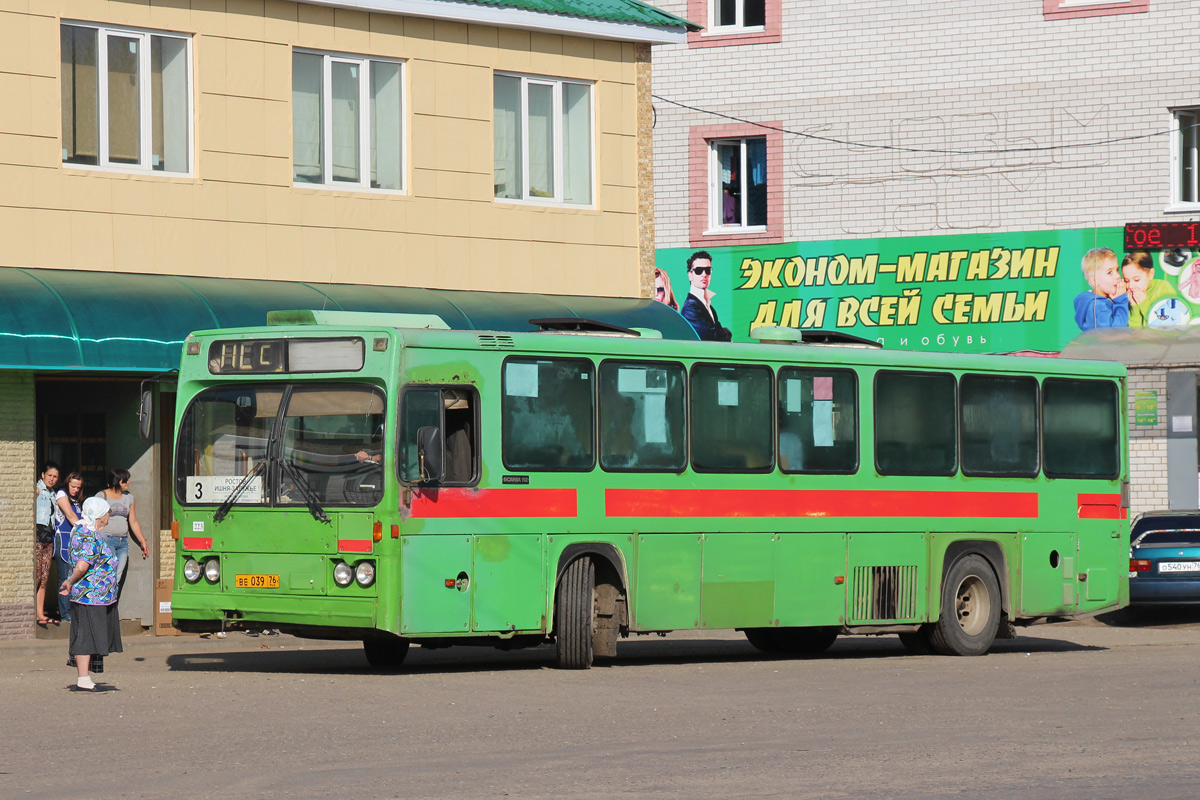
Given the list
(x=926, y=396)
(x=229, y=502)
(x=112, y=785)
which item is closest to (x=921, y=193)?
(x=926, y=396)

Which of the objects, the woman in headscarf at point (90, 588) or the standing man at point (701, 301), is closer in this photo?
the woman in headscarf at point (90, 588)

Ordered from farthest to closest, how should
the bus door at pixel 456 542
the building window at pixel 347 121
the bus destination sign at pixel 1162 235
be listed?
the bus destination sign at pixel 1162 235 < the building window at pixel 347 121 < the bus door at pixel 456 542

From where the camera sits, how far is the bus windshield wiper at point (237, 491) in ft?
53.2

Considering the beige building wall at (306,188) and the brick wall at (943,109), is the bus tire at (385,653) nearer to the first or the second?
the beige building wall at (306,188)

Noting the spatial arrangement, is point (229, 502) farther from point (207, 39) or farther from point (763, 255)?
point (763, 255)

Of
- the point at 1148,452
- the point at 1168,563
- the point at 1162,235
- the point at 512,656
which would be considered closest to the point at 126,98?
the point at 512,656

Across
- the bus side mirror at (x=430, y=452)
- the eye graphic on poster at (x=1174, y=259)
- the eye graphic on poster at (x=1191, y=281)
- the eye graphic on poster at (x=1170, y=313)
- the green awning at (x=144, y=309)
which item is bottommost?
the bus side mirror at (x=430, y=452)

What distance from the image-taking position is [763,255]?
33.3 m

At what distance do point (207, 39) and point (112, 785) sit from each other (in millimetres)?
13175

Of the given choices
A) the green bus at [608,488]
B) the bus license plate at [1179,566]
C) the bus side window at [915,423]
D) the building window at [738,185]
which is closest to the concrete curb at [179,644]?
the green bus at [608,488]

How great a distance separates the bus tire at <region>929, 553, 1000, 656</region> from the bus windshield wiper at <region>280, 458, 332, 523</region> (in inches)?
254

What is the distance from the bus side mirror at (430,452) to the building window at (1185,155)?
18.4m

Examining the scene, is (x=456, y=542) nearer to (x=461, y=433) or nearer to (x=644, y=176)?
(x=461, y=433)

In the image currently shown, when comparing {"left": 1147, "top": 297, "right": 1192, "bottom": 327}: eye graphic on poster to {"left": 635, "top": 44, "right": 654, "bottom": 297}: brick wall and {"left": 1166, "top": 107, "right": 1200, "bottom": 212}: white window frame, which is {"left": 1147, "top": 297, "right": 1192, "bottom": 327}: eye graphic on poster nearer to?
{"left": 1166, "top": 107, "right": 1200, "bottom": 212}: white window frame
